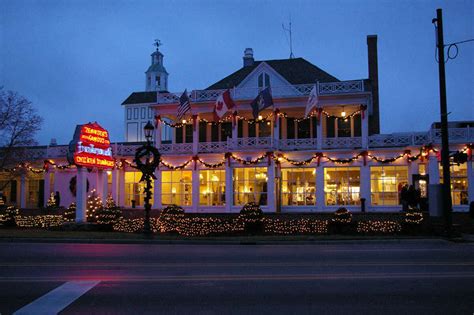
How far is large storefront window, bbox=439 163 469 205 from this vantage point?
3038 cm

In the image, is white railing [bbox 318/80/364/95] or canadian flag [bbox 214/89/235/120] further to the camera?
white railing [bbox 318/80/364/95]

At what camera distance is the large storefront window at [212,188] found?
34.0m

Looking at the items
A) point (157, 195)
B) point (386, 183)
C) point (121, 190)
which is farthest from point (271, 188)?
point (121, 190)

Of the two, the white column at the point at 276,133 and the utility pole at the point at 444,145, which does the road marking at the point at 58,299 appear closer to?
the utility pole at the point at 444,145

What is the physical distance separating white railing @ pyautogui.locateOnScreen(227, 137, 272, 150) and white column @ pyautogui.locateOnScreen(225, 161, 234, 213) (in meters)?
1.40

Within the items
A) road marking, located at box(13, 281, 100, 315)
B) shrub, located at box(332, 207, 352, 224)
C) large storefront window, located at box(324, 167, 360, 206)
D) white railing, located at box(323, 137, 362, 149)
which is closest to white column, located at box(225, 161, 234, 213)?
large storefront window, located at box(324, 167, 360, 206)

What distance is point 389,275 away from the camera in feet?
33.1

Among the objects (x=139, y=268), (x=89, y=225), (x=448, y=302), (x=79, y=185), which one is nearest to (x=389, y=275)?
(x=448, y=302)

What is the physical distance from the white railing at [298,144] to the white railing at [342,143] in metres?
0.80

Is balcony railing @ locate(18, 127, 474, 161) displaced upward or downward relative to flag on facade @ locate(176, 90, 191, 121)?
downward

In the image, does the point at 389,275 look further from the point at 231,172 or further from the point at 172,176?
the point at 172,176

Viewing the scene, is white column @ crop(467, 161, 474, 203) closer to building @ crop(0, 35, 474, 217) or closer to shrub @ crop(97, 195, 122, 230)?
building @ crop(0, 35, 474, 217)

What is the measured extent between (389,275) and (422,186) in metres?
21.8

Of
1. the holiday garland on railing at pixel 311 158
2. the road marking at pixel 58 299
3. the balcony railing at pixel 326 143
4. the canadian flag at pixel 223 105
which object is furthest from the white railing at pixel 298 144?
the road marking at pixel 58 299
